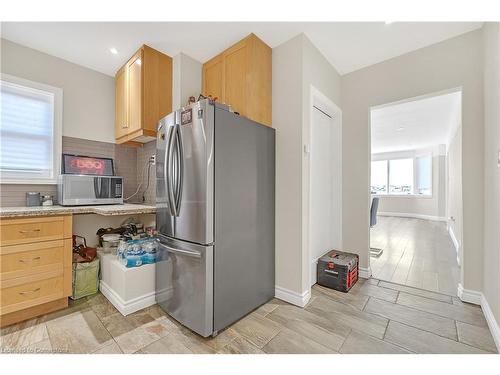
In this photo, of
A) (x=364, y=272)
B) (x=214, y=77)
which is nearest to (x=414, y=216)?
(x=364, y=272)

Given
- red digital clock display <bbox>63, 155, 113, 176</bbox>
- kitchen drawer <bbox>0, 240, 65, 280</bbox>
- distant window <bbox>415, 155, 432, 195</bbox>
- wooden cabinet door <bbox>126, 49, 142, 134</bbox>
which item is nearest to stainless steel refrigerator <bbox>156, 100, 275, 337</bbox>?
wooden cabinet door <bbox>126, 49, 142, 134</bbox>

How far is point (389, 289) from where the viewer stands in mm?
2273

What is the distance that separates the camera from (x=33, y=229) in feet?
5.63

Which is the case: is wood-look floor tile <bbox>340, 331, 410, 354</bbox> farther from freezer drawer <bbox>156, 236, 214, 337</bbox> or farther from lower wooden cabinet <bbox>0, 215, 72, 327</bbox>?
lower wooden cabinet <bbox>0, 215, 72, 327</bbox>

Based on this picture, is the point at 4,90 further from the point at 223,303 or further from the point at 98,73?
the point at 223,303

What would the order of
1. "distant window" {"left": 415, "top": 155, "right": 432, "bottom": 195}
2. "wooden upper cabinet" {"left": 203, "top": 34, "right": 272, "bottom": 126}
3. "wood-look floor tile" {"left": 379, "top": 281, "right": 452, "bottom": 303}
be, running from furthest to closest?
"distant window" {"left": 415, "top": 155, "right": 432, "bottom": 195} → "wood-look floor tile" {"left": 379, "top": 281, "right": 452, "bottom": 303} → "wooden upper cabinet" {"left": 203, "top": 34, "right": 272, "bottom": 126}

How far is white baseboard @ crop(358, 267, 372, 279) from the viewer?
8.41 ft

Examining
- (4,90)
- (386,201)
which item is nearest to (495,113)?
(4,90)

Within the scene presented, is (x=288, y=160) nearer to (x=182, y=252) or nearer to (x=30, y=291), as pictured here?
(x=182, y=252)

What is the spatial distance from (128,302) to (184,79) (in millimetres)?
2242

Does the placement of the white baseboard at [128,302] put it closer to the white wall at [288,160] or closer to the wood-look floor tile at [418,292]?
the white wall at [288,160]

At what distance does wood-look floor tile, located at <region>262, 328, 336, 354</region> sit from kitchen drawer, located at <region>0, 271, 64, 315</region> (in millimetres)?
1798

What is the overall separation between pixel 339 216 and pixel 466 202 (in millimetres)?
1163
